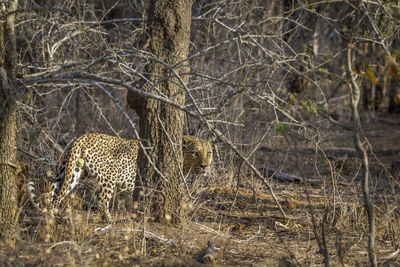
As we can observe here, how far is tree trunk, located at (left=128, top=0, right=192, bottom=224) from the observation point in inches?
239

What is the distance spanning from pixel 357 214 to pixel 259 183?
86.0 inches

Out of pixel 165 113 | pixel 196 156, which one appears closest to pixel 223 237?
pixel 165 113

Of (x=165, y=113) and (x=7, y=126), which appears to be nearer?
(x=7, y=126)

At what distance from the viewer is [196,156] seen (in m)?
7.88

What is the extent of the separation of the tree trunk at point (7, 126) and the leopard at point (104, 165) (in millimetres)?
1085

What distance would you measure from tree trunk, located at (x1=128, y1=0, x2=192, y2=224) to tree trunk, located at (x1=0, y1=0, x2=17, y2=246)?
1.42 meters

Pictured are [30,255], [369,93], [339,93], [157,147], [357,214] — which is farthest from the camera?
[339,93]

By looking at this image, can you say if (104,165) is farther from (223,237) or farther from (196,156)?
(223,237)

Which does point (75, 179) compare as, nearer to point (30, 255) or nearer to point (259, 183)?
point (30, 255)

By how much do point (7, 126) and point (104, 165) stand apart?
205 centimetres

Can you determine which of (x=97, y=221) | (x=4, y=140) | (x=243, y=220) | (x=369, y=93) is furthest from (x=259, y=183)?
(x=369, y=93)

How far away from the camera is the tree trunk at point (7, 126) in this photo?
17.6 ft

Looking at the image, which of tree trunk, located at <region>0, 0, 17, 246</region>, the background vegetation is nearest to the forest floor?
the background vegetation

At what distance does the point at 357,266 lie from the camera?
18.0ft
